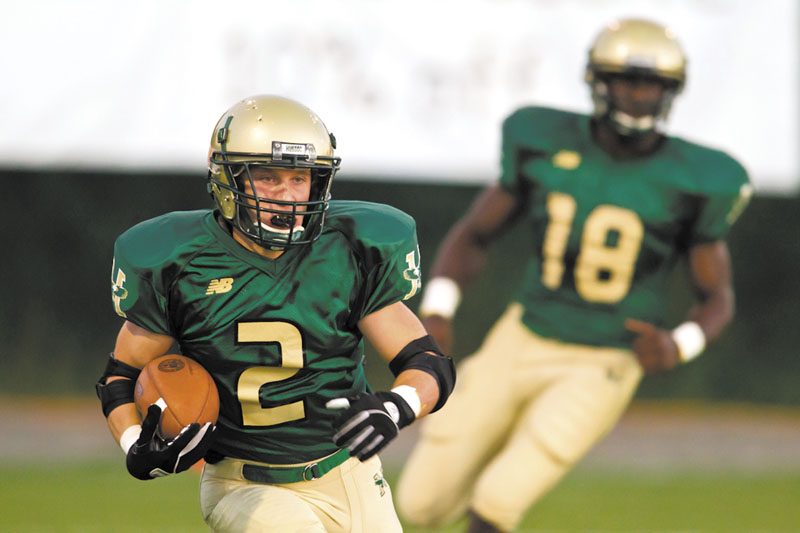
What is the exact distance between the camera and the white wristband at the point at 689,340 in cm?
486

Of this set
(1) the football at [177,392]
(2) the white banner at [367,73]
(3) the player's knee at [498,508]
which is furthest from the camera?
(2) the white banner at [367,73]

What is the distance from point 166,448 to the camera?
300 cm

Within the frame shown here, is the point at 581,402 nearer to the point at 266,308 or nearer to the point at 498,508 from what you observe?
the point at 498,508

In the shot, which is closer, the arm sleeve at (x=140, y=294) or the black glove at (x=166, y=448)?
the black glove at (x=166, y=448)

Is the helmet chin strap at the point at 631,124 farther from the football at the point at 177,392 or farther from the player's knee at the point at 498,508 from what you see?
the football at the point at 177,392

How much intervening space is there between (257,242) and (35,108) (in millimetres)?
6006

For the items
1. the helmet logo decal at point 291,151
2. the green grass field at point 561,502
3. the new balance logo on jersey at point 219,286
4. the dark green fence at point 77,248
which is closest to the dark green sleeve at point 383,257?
the helmet logo decal at point 291,151

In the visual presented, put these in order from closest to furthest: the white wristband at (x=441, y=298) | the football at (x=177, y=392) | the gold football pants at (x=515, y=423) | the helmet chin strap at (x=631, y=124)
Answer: the football at (x=177, y=392) < the gold football pants at (x=515, y=423) < the white wristband at (x=441, y=298) < the helmet chin strap at (x=631, y=124)

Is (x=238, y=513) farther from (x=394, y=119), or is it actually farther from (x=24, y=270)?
(x=24, y=270)

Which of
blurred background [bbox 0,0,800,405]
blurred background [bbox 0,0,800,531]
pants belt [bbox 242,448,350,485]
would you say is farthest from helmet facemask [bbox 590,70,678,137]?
blurred background [bbox 0,0,800,405]

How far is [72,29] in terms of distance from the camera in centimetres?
889

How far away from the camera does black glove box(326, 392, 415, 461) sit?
2928 millimetres

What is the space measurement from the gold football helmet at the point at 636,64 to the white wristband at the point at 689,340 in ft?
2.41

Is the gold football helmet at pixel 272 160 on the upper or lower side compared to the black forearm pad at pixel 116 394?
upper
